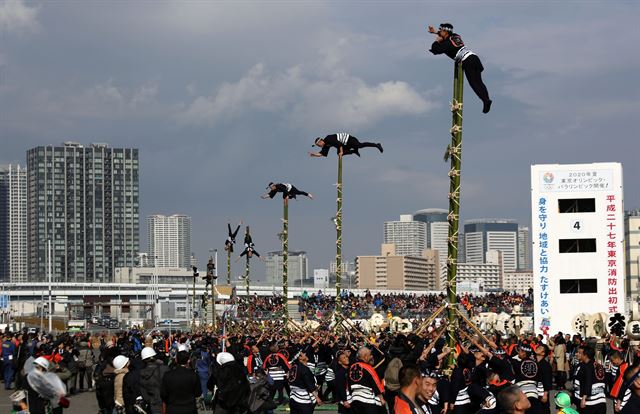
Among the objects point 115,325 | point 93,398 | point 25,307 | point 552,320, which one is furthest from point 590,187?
point 25,307

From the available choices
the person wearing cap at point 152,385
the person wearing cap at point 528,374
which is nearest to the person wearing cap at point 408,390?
the person wearing cap at point 528,374

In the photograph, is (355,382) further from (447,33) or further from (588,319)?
(588,319)

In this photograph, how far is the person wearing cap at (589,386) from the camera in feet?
51.9

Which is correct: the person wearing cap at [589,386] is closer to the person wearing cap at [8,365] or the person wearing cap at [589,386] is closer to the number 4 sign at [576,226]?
the person wearing cap at [8,365]

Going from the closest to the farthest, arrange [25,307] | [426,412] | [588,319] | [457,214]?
[426,412] → [457,214] → [588,319] → [25,307]

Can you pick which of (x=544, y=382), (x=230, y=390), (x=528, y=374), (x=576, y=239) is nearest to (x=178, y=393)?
(x=230, y=390)

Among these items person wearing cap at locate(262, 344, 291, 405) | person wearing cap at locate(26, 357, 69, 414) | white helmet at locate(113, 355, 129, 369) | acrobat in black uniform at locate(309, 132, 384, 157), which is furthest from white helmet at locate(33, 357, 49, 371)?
acrobat in black uniform at locate(309, 132, 384, 157)

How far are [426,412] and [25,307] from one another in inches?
7117

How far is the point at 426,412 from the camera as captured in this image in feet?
30.8

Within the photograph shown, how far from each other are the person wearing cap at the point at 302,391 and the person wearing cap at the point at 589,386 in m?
4.20

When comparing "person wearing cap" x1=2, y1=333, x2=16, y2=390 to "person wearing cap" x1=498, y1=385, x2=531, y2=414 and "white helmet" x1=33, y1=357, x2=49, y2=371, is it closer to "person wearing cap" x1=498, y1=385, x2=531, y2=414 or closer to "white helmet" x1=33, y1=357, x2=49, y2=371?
"white helmet" x1=33, y1=357, x2=49, y2=371

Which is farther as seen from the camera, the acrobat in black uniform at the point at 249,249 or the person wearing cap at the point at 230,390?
the acrobat in black uniform at the point at 249,249

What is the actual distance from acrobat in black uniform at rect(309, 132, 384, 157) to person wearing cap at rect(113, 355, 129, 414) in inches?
682

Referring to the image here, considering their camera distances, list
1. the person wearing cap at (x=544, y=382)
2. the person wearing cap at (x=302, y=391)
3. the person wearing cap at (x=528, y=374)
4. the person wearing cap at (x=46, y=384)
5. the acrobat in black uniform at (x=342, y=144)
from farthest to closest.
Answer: the acrobat in black uniform at (x=342, y=144) → the person wearing cap at (x=302, y=391) → the person wearing cap at (x=544, y=382) → the person wearing cap at (x=528, y=374) → the person wearing cap at (x=46, y=384)
